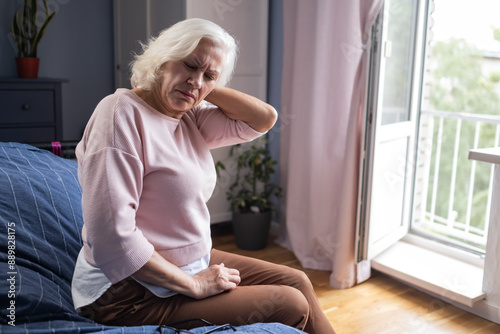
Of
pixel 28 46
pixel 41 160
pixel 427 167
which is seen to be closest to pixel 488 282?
pixel 427 167

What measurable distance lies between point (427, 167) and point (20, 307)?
3.44 m

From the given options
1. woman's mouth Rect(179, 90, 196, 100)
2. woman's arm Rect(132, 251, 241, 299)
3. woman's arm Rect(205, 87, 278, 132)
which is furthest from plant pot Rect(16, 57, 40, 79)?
woman's arm Rect(132, 251, 241, 299)

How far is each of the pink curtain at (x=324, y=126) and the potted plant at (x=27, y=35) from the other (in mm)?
1520

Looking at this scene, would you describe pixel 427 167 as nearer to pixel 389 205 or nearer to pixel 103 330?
pixel 389 205

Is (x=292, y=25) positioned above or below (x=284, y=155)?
above

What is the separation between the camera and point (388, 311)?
251 centimetres

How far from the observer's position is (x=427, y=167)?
4016mm

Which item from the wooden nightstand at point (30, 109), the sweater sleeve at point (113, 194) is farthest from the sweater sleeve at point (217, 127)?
the wooden nightstand at point (30, 109)

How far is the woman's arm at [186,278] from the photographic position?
1.17m

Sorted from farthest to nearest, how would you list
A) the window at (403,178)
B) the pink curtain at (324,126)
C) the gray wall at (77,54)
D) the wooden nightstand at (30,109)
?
the gray wall at (77,54)
the wooden nightstand at (30,109)
the pink curtain at (324,126)
the window at (403,178)

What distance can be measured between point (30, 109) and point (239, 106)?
6.55ft

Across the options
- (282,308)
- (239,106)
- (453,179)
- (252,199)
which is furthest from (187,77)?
(453,179)

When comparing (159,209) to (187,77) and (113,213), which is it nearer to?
(113,213)

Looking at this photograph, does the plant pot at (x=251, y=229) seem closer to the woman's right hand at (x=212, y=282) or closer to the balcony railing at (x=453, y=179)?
the balcony railing at (x=453, y=179)
